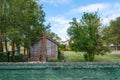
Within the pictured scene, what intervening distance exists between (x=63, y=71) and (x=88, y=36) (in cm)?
2953

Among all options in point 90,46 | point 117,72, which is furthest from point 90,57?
point 117,72

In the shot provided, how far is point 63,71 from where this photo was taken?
686cm

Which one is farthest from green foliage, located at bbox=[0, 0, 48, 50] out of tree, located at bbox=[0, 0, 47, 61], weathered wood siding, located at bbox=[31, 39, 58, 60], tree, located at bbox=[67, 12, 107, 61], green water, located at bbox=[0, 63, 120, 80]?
green water, located at bbox=[0, 63, 120, 80]

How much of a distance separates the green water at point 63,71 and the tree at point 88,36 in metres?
28.9

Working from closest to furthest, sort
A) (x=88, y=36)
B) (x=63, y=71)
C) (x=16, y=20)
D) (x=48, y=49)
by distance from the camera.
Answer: (x=63, y=71)
(x=16, y=20)
(x=88, y=36)
(x=48, y=49)

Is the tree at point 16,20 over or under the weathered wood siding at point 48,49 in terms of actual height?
over

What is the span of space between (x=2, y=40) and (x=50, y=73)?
24.7 metres

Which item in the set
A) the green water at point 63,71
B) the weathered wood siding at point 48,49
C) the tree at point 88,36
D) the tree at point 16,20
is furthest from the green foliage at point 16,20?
the green water at point 63,71

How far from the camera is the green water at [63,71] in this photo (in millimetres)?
6754

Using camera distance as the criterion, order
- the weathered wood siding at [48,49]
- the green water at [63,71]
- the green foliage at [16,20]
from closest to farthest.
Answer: the green water at [63,71]
the green foliage at [16,20]
the weathered wood siding at [48,49]

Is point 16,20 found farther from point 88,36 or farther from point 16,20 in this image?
point 88,36

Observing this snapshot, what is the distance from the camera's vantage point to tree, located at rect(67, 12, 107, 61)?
36.0 metres

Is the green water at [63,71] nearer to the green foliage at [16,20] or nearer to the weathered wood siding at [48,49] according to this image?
the green foliage at [16,20]

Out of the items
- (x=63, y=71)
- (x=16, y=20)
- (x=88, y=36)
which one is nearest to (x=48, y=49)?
(x=88, y=36)
